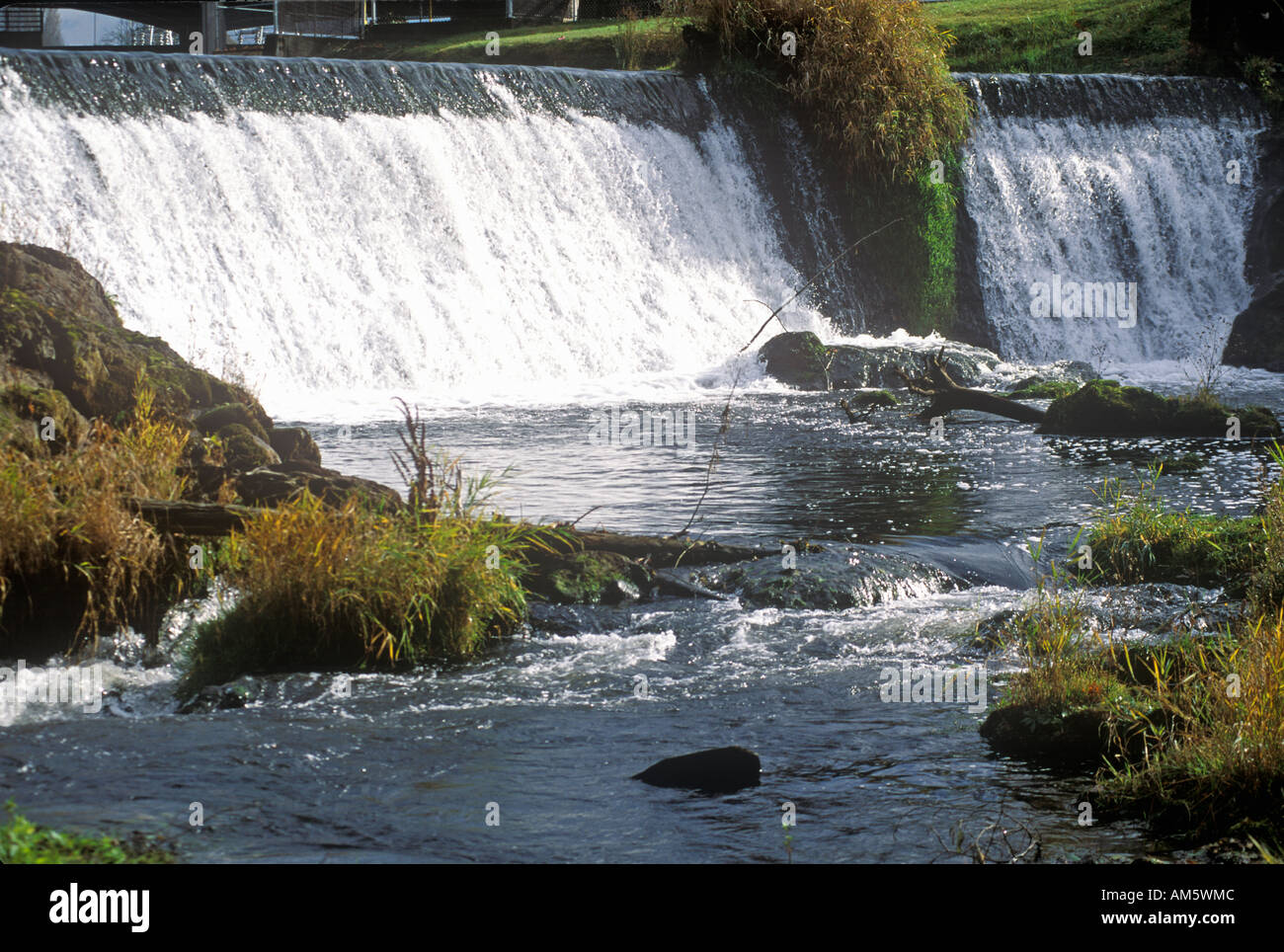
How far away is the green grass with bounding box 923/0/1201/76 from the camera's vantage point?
1403 inches

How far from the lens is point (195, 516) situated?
8758 mm

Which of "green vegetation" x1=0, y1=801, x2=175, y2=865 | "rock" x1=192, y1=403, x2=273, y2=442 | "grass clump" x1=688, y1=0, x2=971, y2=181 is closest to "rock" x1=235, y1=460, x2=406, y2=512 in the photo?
"rock" x1=192, y1=403, x2=273, y2=442

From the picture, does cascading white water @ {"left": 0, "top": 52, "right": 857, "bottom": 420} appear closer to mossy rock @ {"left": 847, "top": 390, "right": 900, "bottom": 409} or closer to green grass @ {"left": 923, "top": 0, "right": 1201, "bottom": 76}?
mossy rock @ {"left": 847, "top": 390, "right": 900, "bottom": 409}

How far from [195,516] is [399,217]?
41.9 ft

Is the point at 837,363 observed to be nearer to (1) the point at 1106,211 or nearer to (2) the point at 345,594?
(1) the point at 1106,211

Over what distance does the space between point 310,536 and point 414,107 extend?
1494 centimetres

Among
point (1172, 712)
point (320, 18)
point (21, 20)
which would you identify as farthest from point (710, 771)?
point (21, 20)

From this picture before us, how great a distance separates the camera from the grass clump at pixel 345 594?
8219 millimetres

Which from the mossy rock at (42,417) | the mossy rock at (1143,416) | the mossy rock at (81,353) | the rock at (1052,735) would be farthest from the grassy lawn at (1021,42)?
the rock at (1052,735)

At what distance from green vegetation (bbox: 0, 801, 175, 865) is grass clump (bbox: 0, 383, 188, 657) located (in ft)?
8.54

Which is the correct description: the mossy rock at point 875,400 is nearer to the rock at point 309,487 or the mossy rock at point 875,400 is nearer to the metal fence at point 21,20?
the rock at point 309,487

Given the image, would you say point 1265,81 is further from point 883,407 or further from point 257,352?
point 257,352

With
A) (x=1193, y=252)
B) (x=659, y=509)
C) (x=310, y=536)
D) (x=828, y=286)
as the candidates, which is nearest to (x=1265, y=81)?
(x=1193, y=252)
